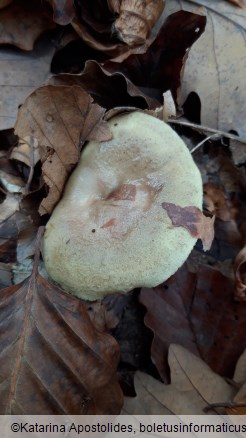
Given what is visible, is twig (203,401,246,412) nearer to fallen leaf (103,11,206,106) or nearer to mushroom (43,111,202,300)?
mushroom (43,111,202,300)

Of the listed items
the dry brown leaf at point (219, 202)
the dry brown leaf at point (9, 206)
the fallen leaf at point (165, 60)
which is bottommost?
the dry brown leaf at point (9, 206)

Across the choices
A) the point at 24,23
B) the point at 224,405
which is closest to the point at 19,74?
the point at 24,23

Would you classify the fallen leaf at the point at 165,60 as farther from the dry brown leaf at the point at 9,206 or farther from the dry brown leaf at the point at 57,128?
the dry brown leaf at the point at 9,206

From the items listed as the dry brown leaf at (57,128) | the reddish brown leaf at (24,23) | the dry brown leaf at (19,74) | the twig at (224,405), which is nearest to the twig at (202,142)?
the dry brown leaf at (57,128)

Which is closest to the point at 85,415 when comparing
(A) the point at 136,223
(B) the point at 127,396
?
(B) the point at 127,396

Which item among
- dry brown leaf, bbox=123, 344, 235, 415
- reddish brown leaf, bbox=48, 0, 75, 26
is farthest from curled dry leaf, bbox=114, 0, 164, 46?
dry brown leaf, bbox=123, 344, 235, 415

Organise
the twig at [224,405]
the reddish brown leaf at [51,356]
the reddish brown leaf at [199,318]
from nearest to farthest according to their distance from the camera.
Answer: the reddish brown leaf at [51,356]
the twig at [224,405]
the reddish brown leaf at [199,318]
